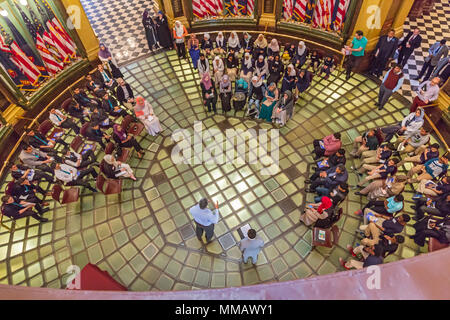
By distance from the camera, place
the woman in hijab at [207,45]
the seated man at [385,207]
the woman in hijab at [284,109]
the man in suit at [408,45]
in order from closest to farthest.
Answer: the seated man at [385,207] → the woman in hijab at [284,109] → the man in suit at [408,45] → the woman in hijab at [207,45]

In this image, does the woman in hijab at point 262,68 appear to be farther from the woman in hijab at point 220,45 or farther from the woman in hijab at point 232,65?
the woman in hijab at point 220,45

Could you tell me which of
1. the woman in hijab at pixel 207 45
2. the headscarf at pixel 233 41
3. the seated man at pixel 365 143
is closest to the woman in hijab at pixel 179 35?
the woman in hijab at pixel 207 45

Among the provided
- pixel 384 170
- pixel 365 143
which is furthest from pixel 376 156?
pixel 384 170

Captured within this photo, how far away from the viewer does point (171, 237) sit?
6484 millimetres

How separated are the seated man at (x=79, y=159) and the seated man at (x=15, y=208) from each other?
1.33 meters

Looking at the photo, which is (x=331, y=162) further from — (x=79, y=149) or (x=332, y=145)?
(x=79, y=149)

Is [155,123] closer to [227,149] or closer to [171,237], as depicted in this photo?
[227,149]

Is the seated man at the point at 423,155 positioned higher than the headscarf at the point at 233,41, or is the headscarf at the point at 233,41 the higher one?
the headscarf at the point at 233,41

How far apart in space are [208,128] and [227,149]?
3.62 ft

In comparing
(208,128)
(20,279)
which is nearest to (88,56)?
(208,128)

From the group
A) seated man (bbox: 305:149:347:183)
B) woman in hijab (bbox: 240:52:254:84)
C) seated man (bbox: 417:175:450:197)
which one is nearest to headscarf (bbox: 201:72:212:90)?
woman in hijab (bbox: 240:52:254:84)

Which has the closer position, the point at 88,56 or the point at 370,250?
the point at 370,250

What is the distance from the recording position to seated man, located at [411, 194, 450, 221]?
5594 millimetres

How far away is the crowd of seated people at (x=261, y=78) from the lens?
8.29 m
